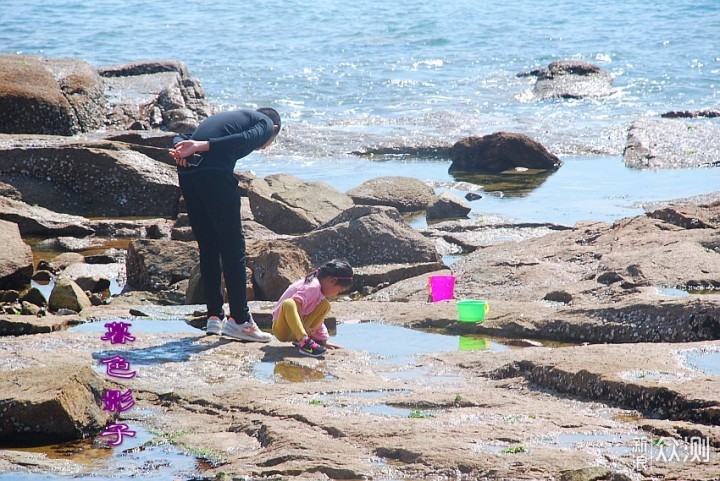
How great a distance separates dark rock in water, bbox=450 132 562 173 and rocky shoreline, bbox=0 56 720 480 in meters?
2.91

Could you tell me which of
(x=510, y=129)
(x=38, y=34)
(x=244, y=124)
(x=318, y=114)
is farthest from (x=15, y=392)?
(x=38, y=34)

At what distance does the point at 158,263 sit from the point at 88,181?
4247mm

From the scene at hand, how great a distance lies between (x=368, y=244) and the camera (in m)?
10.1

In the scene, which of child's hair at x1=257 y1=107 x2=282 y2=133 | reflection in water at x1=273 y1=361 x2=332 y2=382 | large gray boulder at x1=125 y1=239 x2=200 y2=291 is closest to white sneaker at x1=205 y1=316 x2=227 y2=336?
reflection in water at x1=273 y1=361 x2=332 y2=382

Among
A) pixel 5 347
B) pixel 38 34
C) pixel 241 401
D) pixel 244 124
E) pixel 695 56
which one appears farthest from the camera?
pixel 38 34

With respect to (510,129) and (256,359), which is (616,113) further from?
(256,359)

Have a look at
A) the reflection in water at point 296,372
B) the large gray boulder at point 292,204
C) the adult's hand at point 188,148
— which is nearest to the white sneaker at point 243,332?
the reflection in water at point 296,372

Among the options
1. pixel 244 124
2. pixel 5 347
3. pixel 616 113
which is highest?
pixel 244 124

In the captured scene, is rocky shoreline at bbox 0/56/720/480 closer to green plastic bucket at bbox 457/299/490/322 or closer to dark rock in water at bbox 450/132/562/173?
green plastic bucket at bbox 457/299/490/322

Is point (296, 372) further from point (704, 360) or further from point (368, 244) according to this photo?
point (368, 244)

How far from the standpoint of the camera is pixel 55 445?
15.6ft

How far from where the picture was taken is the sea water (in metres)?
16.3

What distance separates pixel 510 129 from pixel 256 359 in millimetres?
14803

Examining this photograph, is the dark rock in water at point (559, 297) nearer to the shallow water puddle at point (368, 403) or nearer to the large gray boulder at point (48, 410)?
the shallow water puddle at point (368, 403)
